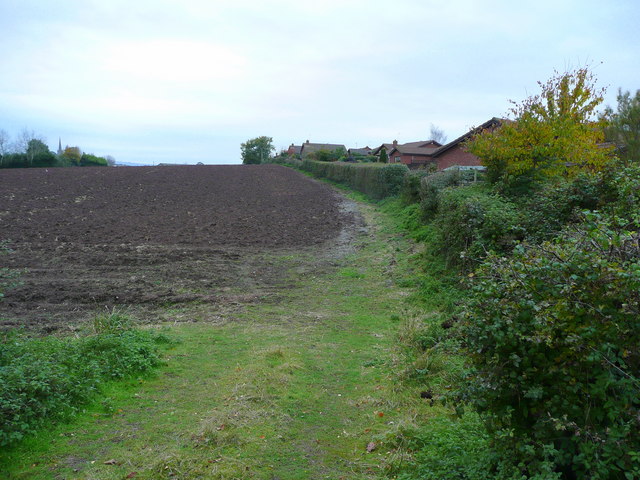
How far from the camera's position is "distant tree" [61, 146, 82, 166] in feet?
221

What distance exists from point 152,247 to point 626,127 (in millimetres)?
17915

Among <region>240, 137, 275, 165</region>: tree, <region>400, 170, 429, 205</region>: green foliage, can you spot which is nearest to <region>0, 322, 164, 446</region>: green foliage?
<region>400, 170, 429, 205</region>: green foliage

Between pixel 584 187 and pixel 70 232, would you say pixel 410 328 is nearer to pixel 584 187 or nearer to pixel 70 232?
pixel 584 187

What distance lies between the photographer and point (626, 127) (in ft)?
59.5

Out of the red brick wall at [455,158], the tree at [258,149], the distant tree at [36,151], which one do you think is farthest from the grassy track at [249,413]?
the tree at [258,149]

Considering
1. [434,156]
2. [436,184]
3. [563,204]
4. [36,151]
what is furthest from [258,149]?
[563,204]

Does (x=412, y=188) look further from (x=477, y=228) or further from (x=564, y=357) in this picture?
(x=564, y=357)

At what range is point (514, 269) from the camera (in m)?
3.38

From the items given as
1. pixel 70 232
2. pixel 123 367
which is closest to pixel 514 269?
pixel 123 367

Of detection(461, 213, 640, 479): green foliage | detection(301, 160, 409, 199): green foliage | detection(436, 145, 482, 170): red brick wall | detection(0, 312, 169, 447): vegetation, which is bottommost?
detection(0, 312, 169, 447): vegetation

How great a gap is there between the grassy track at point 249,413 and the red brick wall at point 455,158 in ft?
104

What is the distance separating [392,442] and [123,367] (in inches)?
149

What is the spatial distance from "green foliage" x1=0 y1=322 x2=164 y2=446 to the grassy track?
217 millimetres

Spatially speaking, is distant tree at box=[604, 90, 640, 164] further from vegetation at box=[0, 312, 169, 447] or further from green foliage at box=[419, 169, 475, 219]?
vegetation at box=[0, 312, 169, 447]
